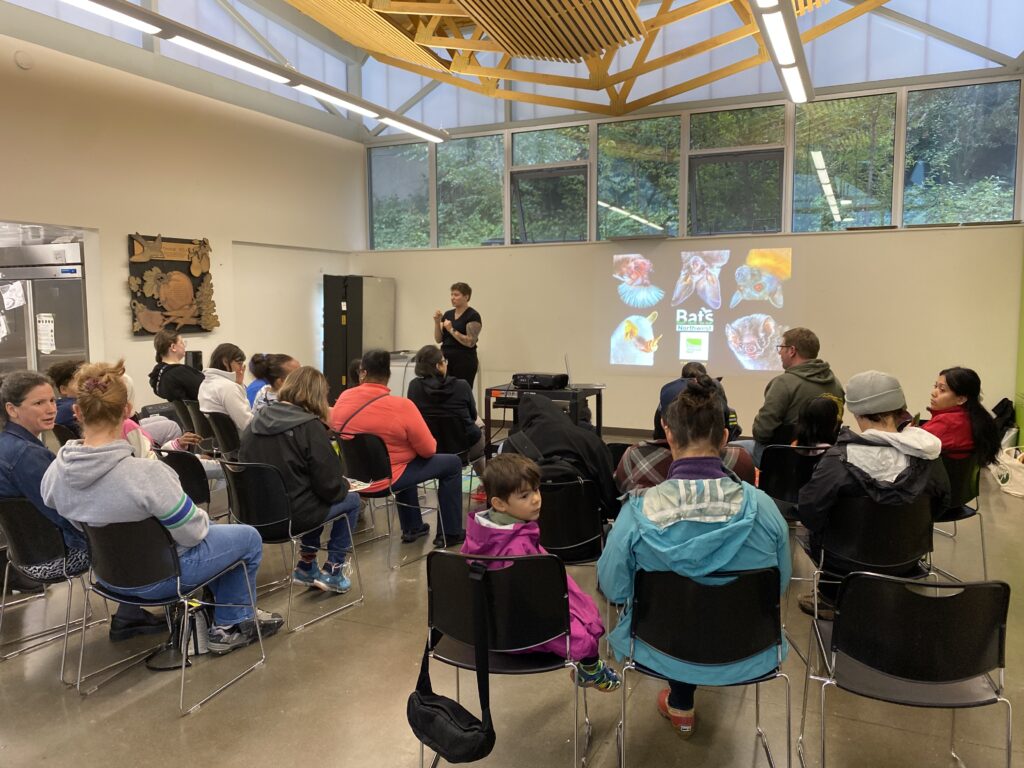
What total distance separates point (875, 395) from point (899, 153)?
16.8 ft

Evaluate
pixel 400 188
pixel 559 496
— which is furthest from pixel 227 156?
pixel 559 496

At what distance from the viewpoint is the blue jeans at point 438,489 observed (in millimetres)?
3992

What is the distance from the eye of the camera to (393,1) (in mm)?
5312

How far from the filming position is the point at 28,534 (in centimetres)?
262

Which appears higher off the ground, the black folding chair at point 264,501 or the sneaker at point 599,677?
the black folding chair at point 264,501

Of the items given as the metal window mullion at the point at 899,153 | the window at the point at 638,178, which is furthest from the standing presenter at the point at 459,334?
the metal window mullion at the point at 899,153

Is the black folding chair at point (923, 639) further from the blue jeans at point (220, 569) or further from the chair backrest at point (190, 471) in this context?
the chair backrest at point (190, 471)

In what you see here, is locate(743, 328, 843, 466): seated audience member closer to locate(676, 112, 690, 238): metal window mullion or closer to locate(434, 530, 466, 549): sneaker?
locate(434, 530, 466, 549): sneaker

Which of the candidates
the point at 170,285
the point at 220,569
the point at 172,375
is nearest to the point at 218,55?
the point at 170,285

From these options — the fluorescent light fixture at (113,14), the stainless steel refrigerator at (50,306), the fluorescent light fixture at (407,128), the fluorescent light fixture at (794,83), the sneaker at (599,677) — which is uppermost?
the fluorescent light fixture at (407,128)

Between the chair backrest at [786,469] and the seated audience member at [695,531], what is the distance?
140cm

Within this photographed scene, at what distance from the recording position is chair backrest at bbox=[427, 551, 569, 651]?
1.93 metres

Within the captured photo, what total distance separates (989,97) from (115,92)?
7.71 m

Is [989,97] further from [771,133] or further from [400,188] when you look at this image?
[400,188]
